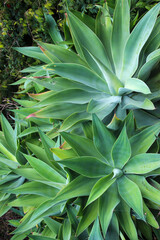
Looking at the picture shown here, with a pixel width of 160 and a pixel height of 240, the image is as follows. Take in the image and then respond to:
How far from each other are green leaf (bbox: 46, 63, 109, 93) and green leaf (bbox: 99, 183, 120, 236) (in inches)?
18.1

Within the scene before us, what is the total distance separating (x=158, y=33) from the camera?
0.96m

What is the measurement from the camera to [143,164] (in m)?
0.82

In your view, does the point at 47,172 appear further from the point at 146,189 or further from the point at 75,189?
the point at 146,189

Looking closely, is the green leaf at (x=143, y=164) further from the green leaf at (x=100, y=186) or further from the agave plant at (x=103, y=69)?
the agave plant at (x=103, y=69)

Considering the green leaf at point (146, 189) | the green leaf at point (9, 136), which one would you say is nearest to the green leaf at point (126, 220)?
the green leaf at point (146, 189)

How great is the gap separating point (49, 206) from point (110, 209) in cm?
29

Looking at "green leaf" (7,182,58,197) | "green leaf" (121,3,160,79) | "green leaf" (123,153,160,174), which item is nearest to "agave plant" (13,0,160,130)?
"green leaf" (121,3,160,79)

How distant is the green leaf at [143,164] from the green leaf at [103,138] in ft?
0.27

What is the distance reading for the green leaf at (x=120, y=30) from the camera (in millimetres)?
998

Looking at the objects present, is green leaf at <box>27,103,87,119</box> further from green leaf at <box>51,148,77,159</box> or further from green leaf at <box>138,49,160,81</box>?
green leaf at <box>138,49,160,81</box>

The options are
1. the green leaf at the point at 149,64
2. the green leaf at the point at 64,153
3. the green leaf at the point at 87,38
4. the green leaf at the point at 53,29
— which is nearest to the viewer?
the green leaf at the point at 149,64

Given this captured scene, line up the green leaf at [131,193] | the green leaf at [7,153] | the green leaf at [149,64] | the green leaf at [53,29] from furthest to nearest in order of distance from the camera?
the green leaf at [53,29], the green leaf at [7,153], the green leaf at [149,64], the green leaf at [131,193]

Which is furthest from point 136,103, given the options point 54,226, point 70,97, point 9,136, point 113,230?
point 9,136

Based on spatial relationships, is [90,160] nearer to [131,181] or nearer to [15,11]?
[131,181]
